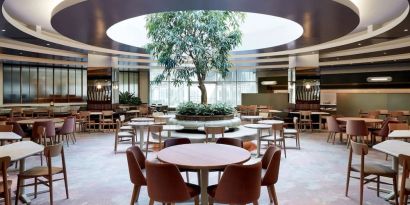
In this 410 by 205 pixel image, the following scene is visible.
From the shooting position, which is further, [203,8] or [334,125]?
[334,125]

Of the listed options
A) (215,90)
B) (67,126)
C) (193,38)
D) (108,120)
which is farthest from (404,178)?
(215,90)

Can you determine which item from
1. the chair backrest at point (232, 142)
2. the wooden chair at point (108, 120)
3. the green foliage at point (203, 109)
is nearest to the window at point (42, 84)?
the wooden chair at point (108, 120)

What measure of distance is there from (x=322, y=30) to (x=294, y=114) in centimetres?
587

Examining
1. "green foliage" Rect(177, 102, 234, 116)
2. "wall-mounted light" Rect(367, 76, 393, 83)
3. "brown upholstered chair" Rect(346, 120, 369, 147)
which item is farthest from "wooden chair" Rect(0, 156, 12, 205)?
"wall-mounted light" Rect(367, 76, 393, 83)

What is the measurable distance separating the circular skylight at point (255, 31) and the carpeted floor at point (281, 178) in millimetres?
4696

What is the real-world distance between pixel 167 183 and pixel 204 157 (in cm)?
57

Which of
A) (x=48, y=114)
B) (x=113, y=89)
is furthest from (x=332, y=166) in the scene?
(x=48, y=114)

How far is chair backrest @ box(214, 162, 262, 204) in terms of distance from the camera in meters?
2.90

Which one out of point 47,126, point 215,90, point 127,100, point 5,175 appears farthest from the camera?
point 215,90

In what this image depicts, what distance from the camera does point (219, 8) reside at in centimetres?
617

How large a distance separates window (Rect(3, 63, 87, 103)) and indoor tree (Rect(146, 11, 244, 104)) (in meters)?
8.77

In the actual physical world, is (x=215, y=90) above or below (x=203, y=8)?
below

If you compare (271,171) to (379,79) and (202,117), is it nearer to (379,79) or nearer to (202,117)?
(202,117)

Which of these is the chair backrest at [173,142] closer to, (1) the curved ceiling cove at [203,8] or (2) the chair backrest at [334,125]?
(1) the curved ceiling cove at [203,8]
